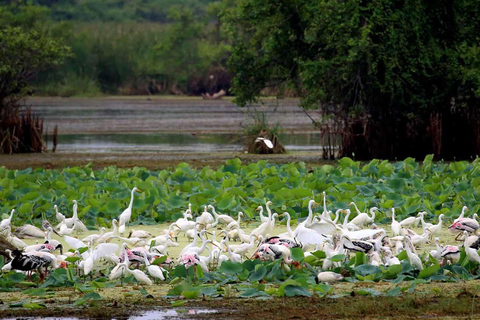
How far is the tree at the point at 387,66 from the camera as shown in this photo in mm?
19016

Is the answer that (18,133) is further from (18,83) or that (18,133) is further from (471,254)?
(471,254)

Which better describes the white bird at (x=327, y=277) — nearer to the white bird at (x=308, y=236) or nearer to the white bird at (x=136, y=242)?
the white bird at (x=308, y=236)

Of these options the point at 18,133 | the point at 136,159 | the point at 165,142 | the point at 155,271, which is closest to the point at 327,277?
the point at 155,271

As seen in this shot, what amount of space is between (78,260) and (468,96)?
1320cm

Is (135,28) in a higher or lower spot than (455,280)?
higher

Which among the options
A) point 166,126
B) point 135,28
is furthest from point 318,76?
point 135,28

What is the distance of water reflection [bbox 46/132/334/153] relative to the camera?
79.6ft

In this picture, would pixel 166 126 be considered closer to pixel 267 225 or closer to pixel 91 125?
pixel 91 125

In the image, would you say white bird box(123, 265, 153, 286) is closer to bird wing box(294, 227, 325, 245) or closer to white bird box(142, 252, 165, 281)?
white bird box(142, 252, 165, 281)

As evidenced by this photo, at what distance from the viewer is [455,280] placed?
24.9ft

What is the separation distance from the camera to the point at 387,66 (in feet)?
61.7

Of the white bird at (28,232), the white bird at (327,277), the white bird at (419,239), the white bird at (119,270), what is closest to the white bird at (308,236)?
the white bird at (327,277)

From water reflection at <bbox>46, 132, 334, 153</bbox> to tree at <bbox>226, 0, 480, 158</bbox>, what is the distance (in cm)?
392

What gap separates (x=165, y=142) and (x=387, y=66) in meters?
10.1
